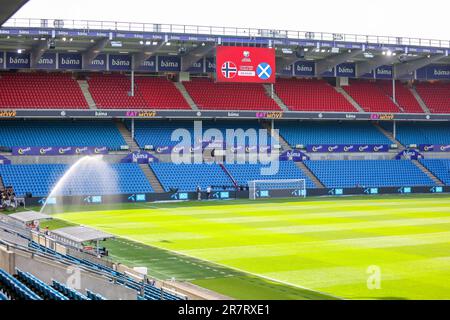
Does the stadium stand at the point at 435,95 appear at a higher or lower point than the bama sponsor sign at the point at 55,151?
higher

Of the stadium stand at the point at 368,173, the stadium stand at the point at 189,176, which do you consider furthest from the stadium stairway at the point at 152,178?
the stadium stand at the point at 368,173

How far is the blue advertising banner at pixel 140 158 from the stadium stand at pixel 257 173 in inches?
272

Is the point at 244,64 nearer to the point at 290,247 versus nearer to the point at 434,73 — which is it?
the point at 434,73

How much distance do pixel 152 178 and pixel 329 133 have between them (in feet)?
70.4

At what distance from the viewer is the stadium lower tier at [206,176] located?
180 feet

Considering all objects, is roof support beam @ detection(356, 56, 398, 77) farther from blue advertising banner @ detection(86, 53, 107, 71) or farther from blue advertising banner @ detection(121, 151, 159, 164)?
blue advertising banner @ detection(86, 53, 107, 71)

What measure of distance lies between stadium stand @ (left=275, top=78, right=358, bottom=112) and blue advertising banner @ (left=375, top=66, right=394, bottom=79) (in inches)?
211

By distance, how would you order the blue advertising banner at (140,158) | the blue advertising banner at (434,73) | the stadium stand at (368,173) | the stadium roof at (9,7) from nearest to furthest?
the stadium roof at (9,7)
the blue advertising banner at (140,158)
the stadium stand at (368,173)
the blue advertising banner at (434,73)

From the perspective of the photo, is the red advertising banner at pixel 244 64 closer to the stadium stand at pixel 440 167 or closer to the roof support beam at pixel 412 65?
the roof support beam at pixel 412 65

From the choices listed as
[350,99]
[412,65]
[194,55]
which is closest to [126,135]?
[194,55]

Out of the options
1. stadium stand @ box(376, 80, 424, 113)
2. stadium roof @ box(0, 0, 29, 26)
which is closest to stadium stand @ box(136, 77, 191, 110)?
stadium stand @ box(376, 80, 424, 113)

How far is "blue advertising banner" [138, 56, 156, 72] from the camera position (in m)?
67.2

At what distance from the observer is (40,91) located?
203ft
